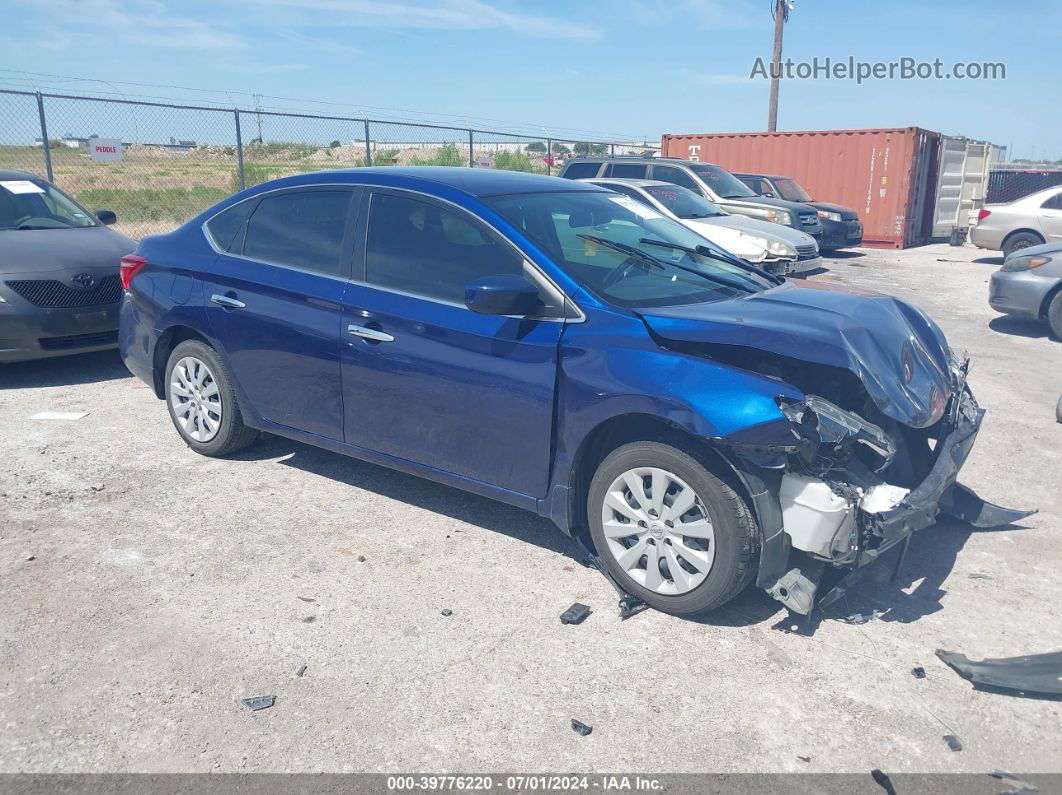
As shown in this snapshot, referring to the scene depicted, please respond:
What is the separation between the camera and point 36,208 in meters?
8.26

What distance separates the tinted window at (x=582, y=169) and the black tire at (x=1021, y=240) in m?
7.35

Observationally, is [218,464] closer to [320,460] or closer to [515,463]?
[320,460]

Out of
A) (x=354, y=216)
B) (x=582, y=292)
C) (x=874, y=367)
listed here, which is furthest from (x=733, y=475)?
(x=354, y=216)

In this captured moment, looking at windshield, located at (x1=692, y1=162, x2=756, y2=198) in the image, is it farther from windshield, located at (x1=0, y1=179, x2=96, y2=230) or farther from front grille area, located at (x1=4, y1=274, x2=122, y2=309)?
front grille area, located at (x1=4, y1=274, x2=122, y2=309)

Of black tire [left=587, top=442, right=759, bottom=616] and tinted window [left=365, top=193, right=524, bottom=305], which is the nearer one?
black tire [left=587, top=442, right=759, bottom=616]

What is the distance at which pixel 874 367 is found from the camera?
3.81 meters

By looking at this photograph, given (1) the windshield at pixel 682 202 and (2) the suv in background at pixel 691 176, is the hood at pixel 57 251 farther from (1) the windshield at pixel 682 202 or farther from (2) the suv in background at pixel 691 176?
(2) the suv in background at pixel 691 176

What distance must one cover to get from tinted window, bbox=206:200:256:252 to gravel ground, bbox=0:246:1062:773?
4.52 ft

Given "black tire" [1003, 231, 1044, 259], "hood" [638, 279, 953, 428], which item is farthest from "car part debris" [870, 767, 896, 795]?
"black tire" [1003, 231, 1044, 259]

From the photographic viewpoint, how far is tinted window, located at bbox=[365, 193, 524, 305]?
424 cm

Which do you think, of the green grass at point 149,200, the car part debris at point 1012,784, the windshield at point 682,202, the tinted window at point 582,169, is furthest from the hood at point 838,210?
the car part debris at point 1012,784

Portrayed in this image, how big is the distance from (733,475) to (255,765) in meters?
2.02

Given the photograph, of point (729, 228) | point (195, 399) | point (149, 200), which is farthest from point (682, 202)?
point (149, 200)

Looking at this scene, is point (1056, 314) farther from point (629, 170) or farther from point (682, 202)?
point (629, 170)
